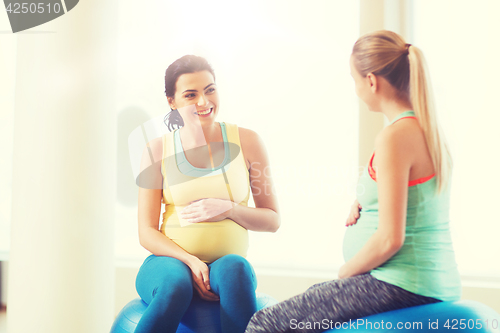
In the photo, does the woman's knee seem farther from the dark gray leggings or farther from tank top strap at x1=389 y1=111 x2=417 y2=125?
tank top strap at x1=389 y1=111 x2=417 y2=125

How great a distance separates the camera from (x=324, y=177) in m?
2.19

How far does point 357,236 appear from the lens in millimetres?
1126

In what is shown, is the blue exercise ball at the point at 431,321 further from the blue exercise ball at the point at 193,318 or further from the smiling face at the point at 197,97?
the smiling face at the point at 197,97

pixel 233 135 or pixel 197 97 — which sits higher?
pixel 197 97

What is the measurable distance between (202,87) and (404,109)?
716mm

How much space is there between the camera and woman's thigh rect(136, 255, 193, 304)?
1154 mm

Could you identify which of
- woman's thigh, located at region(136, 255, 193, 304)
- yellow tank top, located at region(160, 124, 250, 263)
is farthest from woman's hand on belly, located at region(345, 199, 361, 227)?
woman's thigh, located at region(136, 255, 193, 304)

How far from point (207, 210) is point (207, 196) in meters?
0.07

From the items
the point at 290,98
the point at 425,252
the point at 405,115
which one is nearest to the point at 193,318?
the point at 425,252

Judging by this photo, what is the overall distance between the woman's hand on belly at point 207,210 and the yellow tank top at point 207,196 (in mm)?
21

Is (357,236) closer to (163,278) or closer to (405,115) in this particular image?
(405,115)

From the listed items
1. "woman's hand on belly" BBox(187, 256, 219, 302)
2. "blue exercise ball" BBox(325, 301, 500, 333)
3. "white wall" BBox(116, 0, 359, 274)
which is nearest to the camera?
"blue exercise ball" BBox(325, 301, 500, 333)

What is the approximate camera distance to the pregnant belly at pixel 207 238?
1.36 metres

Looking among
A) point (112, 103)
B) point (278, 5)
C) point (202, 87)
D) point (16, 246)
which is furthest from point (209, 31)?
point (16, 246)
